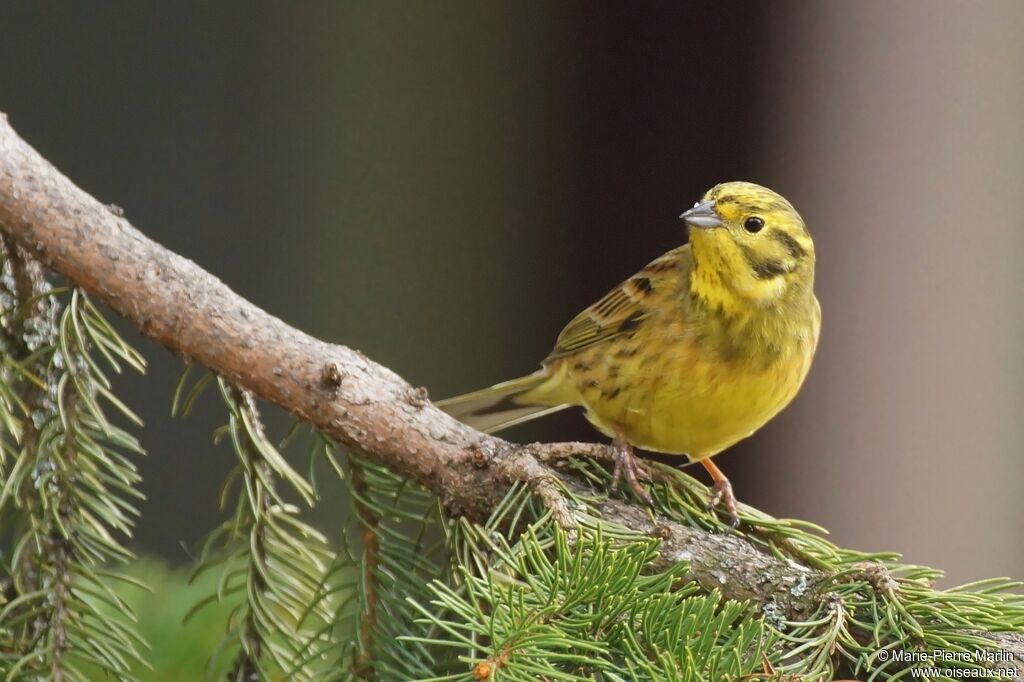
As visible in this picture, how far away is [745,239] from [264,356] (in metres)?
0.97

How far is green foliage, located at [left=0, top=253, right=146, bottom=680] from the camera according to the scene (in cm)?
130

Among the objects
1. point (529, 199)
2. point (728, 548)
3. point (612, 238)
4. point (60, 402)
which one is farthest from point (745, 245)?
point (529, 199)

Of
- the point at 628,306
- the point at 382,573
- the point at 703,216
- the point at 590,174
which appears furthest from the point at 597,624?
the point at 590,174

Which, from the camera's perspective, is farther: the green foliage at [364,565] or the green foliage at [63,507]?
the green foliage at [63,507]

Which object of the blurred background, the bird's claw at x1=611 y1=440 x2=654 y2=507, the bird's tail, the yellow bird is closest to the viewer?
the bird's claw at x1=611 y1=440 x2=654 y2=507

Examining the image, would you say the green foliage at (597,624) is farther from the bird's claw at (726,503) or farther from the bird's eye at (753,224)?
the bird's eye at (753,224)

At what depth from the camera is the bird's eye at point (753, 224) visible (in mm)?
1976

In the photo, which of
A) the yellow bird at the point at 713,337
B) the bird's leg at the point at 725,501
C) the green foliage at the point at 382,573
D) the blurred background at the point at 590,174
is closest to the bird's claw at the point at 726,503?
the bird's leg at the point at 725,501

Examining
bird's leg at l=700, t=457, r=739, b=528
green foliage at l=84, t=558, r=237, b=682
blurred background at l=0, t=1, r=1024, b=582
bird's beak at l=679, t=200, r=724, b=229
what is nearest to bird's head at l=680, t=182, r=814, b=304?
bird's beak at l=679, t=200, r=724, b=229

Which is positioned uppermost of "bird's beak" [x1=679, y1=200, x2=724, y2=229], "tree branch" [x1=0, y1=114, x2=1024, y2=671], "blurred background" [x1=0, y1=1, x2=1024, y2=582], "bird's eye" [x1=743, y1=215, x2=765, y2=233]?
"blurred background" [x1=0, y1=1, x2=1024, y2=582]

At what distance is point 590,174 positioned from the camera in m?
4.01

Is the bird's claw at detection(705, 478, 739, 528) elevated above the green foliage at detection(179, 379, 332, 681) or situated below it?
above

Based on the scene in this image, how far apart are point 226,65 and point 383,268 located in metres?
1.08

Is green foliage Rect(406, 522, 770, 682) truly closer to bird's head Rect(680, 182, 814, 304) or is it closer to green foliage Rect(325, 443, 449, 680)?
green foliage Rect(325, 443, 449, 680)
